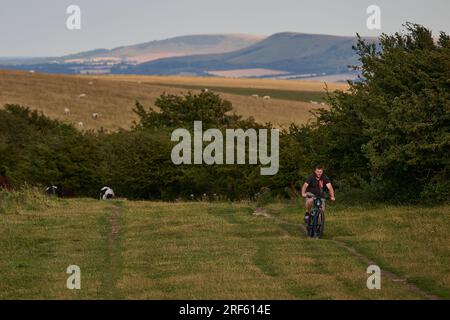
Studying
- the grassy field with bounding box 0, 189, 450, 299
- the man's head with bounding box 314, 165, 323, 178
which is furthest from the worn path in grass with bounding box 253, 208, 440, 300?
the man's head with bounding box 314, 165, 323, 178

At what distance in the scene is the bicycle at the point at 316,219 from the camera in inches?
1054

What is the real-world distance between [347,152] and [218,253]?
17760mm

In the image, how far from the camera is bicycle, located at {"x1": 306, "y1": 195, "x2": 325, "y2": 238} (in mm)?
26781

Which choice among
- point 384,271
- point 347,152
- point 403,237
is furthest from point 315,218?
point 347,152

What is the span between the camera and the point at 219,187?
58156 millimetres

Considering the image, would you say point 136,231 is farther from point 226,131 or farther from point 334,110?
point 226,131

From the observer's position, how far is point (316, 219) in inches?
1057

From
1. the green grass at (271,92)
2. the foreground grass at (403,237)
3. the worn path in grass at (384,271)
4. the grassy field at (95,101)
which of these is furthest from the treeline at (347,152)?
the green grass at (271,92)

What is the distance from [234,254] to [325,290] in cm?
590

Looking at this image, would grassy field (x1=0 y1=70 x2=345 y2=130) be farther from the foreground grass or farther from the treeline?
the foreground grass

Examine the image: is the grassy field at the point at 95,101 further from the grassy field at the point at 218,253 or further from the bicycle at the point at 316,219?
the bicycle at the point at 316,219

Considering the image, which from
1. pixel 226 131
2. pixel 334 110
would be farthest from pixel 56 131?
pixel 334 110

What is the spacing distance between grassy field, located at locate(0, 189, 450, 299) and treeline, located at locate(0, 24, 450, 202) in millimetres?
2719

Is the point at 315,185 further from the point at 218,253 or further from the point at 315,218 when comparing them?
the point at 218,253
